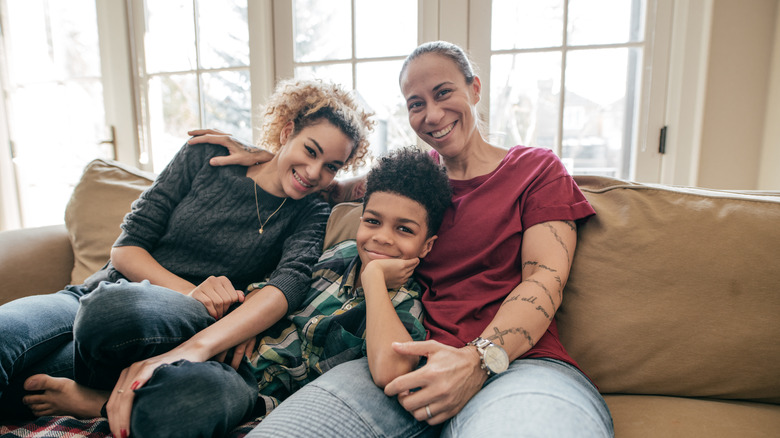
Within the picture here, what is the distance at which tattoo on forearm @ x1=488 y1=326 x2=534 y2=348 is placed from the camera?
784mm

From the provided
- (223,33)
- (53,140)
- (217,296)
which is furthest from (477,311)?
(53,140)

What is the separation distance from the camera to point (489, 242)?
973 millimetres

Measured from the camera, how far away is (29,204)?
2.63 m

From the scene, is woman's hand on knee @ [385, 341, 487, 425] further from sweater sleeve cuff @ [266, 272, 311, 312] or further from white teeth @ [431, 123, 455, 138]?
white teeth @ [431, 123, 455, 138]

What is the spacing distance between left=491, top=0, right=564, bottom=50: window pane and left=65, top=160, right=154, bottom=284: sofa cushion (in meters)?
1.55

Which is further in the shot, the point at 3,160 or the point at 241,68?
the point at 3,160

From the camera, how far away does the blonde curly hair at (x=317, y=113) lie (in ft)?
3.94

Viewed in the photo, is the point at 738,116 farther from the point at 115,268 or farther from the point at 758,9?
the point at 115,268

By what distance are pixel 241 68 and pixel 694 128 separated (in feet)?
6.55

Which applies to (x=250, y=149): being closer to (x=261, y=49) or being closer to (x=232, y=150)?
(x=232, y=150)

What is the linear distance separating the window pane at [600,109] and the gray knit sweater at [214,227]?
114cm

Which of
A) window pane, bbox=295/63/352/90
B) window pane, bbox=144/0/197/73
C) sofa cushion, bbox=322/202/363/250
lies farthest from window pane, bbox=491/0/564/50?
window pane, bbox=144/0/197/73

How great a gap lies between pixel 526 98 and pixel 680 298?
1.07m

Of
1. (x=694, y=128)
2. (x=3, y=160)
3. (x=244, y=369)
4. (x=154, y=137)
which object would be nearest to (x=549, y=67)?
(x=694, y=128)
